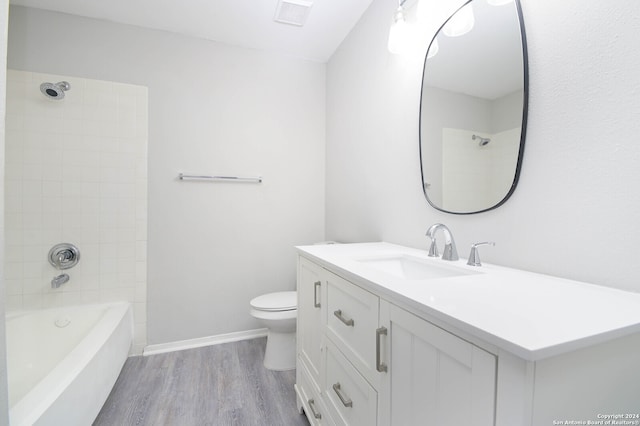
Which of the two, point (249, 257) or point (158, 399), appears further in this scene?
point (249, 257)

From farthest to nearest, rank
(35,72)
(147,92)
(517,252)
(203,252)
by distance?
(203,252), (147,92), (35,72), (517,252)

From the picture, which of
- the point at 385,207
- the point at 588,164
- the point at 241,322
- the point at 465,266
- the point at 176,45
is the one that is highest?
the point at 176,45

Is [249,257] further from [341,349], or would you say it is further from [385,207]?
[341,349]

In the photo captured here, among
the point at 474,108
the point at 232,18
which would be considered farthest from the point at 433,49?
the point at 232,18

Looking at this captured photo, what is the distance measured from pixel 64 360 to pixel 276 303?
3.44 feet

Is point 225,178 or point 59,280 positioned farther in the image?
point 225,178

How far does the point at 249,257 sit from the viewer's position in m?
2.34

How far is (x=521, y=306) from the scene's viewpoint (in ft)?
1.93

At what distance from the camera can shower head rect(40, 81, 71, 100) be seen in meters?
1.75

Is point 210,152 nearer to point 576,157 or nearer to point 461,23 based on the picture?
point 461,23

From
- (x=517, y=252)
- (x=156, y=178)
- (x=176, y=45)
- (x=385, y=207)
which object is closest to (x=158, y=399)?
(x=156, y=178)

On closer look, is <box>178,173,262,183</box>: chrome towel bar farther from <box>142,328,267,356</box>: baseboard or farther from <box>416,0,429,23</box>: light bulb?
<box>416,0,429,23</box>: light bulb

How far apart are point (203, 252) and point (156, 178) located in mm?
645

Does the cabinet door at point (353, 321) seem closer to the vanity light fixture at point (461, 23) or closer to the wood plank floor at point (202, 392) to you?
the wood plank floor at point (202, 392)
